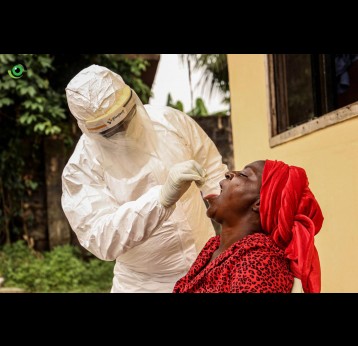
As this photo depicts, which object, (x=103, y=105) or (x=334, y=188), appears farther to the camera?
(x=334, y=188)

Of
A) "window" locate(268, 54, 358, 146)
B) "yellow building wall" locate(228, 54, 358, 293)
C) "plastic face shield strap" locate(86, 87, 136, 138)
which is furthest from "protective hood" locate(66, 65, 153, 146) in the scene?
"window" locate(268, 54, 358, 146)

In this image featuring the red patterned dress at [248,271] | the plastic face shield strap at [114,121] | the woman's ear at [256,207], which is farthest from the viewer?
the plastic face shield strap at [114,121]

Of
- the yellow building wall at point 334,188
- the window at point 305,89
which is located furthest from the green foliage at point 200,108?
the yellow building wall at point 334,188

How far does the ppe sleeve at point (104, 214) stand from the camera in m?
1.68

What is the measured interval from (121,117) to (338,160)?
3.75 feet

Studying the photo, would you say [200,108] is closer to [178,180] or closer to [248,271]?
[178,180]

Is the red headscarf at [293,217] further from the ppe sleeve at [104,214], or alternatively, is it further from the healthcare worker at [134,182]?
the ppe sleeve at [104,214]

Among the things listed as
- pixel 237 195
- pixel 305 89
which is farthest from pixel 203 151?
pixel 305 89

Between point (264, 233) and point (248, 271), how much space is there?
20cm

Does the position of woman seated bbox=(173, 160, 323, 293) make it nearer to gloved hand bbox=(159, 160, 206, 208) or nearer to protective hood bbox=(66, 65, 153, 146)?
A: gloved hand bbox=(159, 160, 206, 208)

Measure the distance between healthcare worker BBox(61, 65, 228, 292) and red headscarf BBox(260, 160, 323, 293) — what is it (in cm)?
24

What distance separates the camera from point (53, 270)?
549 cm

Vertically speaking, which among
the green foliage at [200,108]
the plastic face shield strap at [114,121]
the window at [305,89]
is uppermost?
the green foliage at [200,108]
